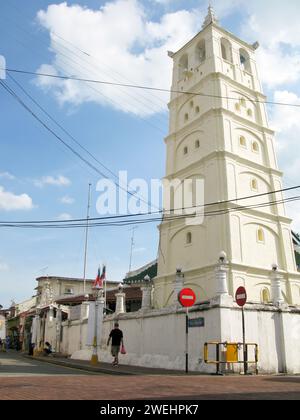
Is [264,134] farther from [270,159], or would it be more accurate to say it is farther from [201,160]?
[201,160]

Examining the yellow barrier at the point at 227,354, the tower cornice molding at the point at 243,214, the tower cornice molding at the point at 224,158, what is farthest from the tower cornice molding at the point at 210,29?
the yellow barrier at the point at 227,354

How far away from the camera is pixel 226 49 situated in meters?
33.8

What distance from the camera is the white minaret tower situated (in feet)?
83.8

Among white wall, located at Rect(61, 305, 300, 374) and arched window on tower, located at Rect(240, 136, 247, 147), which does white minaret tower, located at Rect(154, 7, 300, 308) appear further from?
white wall, located at Rect(61, 305, 300, 374)

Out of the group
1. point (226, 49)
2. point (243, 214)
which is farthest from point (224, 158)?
point (226, 49)

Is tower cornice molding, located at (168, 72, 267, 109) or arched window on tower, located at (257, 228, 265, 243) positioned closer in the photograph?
arched window on tower, located at (257, 228, 265, 243)

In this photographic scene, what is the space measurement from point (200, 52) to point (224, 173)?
13628 mm

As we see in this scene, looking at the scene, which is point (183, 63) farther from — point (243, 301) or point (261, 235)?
point (243, 301)

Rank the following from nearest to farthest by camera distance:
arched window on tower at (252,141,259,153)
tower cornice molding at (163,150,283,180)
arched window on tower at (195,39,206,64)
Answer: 1. tower cornice molding at (163,150,283,180)
2. arched window on tower at (252,141,259,153)
3. arched window on tower at (195,39,206,64)

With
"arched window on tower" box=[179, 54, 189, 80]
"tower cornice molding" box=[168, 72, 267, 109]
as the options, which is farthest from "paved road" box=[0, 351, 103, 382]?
"arched window on tower" box=[179, 54, 189, 80]

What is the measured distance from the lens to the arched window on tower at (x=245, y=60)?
34.4 meters

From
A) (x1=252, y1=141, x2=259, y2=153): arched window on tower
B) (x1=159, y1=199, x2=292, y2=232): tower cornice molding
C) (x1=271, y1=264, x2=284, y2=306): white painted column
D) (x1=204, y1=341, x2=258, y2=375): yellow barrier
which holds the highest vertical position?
(x1=252, y1=141, x2=259, y2=153): arched window on tower

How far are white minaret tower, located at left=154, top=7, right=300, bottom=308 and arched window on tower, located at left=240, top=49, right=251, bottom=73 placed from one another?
0.11 metres

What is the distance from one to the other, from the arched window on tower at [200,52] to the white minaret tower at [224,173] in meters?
0.10
